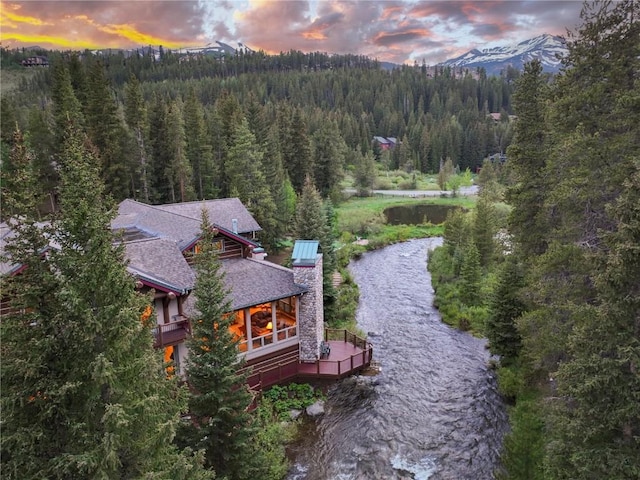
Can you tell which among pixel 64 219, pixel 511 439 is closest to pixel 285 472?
pixel 511 439

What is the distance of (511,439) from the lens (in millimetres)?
14008

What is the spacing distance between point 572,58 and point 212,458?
60.7ft

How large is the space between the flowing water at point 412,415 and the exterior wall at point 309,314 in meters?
2.17

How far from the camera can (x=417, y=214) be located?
2689 inches

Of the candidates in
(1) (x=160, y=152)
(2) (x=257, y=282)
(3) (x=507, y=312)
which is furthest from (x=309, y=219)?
(1) (x=160, y=152)

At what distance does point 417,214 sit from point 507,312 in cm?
4842

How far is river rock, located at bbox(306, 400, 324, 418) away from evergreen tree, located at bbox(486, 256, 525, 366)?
9272mm

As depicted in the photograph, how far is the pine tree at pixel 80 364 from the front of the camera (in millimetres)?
7121

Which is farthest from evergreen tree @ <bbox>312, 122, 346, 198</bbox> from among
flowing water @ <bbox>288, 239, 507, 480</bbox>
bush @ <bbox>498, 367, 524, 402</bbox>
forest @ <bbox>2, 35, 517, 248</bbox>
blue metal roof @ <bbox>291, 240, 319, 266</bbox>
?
bush @ <bbox>498, 367, 524, 402</bbox>

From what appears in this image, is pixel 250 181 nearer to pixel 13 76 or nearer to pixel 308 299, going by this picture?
pixel 308 299

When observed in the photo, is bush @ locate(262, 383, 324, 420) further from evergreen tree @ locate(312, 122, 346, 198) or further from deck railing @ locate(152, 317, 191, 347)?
evergreen tree @ locate(312, 122, 346, 198)

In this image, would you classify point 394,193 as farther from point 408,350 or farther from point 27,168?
point 27,168

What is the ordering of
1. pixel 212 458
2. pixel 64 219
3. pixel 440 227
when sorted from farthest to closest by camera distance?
pixel 440 227 → pixel 212 458 → pixel 64 219

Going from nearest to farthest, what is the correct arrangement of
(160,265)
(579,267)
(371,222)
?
(579,267) < (160,265) < (371,222)
